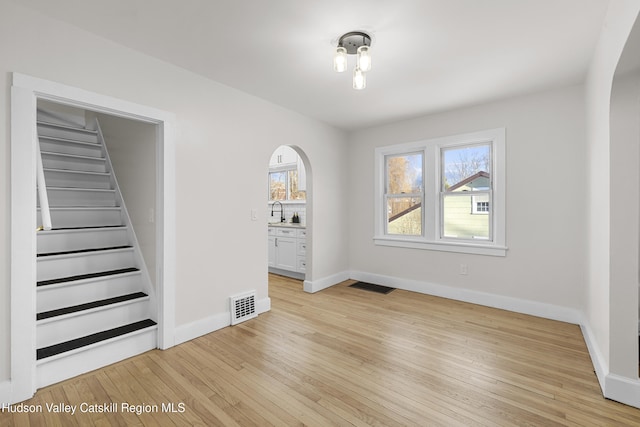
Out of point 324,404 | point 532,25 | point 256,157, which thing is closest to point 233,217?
point 256,157

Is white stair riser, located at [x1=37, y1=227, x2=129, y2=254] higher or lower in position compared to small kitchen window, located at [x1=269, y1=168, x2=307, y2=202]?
lower

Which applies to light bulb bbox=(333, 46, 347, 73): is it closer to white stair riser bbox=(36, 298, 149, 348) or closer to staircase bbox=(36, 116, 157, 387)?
staircase bbox=(36, 116, 157, 387)

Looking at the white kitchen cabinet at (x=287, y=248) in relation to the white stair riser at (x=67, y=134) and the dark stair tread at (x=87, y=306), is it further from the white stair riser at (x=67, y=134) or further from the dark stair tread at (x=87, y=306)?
the white stair riser at (x=67, y=134)

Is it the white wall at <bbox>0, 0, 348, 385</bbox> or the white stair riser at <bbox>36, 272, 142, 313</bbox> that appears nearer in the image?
the white wall at <bbox>0, 0, 348, 385</bbox>

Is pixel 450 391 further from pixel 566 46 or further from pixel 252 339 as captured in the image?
pixel 566 46

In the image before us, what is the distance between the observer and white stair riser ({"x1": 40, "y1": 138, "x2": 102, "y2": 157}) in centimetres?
352

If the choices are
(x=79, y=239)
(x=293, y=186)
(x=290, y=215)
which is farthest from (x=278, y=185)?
(x=79, y=239)

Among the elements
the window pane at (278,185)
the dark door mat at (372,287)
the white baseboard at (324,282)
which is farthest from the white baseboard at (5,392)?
the window pane at (278,185)

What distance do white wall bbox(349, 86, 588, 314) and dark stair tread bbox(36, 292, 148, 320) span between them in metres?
3.57

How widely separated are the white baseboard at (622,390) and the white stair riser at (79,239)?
432 cm

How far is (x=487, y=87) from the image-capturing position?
10.4 feet

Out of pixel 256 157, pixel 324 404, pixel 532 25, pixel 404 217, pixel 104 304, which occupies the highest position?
pixel 532 25

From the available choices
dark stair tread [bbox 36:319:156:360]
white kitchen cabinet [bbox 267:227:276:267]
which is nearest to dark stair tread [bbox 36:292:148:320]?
dark stair tread [bbox 36:319:156:360]

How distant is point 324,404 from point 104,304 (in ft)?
6.69
